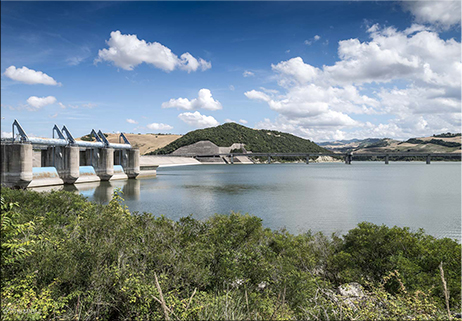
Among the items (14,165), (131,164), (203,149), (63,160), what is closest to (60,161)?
(63,160)

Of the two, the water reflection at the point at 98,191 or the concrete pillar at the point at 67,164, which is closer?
the water reflection at the point at 98,191

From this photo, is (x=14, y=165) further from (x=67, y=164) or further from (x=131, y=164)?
(x=131, y=164)

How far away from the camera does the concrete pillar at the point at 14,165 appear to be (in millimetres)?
45031

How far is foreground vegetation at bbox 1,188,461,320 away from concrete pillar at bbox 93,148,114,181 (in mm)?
57361


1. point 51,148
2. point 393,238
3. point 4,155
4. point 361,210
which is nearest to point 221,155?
point 51,148

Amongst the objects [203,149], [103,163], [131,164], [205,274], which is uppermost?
[203,149]

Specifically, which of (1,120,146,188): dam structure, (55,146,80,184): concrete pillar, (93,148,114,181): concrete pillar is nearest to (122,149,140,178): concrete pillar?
(1,120,146,188): dam structure

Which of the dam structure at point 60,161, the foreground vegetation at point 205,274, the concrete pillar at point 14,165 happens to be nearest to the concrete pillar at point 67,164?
the dam structure at point 60,161

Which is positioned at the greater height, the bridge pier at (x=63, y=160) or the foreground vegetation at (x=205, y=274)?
the bridge pier at (x=63, y=160)

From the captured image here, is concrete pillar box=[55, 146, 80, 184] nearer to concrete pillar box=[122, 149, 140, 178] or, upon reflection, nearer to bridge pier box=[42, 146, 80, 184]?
bridge pier box=[42, 146, 80, 184]

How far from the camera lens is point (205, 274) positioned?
809 cm

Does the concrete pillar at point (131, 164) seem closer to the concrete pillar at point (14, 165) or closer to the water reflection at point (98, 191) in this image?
the water reflection at point (98, 191)

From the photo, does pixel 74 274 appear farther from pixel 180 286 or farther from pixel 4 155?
pixel 4 155

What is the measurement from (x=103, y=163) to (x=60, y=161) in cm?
1173
